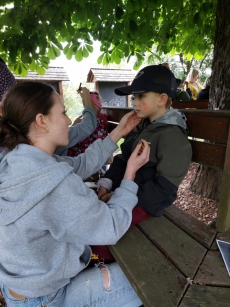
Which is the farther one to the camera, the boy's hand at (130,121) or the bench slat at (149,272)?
the boy's hand at (130,121)

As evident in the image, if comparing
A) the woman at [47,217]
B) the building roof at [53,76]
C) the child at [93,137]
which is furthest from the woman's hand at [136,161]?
the building roof at [53,76]

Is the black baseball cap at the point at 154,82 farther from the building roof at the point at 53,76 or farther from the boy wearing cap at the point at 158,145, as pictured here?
the building roof at the point at 53,76

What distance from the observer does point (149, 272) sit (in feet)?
3.55

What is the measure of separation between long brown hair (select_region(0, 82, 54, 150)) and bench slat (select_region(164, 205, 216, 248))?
100 cm

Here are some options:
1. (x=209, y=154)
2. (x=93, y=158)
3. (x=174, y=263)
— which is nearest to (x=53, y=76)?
(x=93, y=158)

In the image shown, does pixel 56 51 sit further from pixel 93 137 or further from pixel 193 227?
pixel 193 227

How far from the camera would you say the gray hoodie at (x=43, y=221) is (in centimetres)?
95

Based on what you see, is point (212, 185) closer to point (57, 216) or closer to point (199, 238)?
point (199, 238)

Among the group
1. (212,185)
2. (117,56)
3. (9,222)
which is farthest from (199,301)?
(117,56)

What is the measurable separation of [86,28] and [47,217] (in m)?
3.03

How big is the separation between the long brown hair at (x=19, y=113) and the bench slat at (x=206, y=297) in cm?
95

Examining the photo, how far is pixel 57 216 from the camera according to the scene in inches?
38.9

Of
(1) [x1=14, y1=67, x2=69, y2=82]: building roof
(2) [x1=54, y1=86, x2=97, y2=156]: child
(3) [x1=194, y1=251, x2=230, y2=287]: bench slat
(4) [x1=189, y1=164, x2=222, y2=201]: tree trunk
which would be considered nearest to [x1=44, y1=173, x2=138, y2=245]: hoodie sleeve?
(3) [x1=194, y1=251, x2=230, y2=287]: bench slat

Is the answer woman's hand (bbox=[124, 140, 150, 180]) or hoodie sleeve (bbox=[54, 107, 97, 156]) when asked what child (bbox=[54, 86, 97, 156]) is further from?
woman's hand (bbox=[124, 140, 150, 180])
